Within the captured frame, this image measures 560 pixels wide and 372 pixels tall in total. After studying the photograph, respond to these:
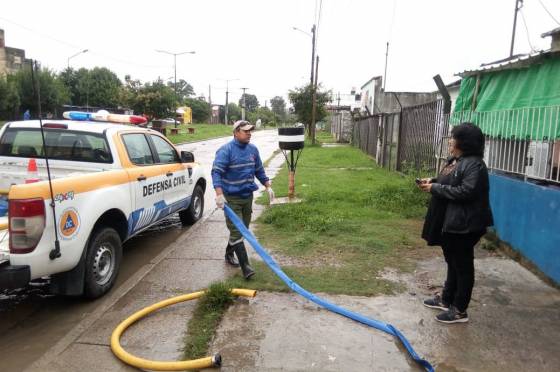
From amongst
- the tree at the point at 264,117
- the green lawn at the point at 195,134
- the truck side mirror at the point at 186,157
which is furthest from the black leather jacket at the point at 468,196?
the tree at the point at 264,117

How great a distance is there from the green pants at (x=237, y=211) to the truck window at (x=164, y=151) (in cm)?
174

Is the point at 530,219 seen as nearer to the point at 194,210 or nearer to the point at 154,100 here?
the point at 194,210

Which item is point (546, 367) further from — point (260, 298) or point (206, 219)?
point (206, 219)

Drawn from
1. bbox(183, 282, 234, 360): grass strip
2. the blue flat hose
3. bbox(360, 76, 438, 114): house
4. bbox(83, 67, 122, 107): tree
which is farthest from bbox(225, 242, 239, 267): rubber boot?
bbox(83, 67, 122, 107): tree

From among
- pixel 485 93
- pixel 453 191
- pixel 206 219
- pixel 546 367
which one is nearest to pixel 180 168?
pixel 206 219

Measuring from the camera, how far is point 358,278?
4.80 metres

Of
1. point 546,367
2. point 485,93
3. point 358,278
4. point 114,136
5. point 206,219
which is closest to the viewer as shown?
point 546,367

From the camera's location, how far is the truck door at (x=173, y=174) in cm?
614

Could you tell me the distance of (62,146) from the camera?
5.06 m

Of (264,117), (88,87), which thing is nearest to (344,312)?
(88,87)

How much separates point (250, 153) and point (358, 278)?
185 centimetres

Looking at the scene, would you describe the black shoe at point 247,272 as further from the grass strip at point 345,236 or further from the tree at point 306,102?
the tree at point 306,102

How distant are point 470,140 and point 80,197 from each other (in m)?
3.42

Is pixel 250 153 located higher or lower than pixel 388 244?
higher
